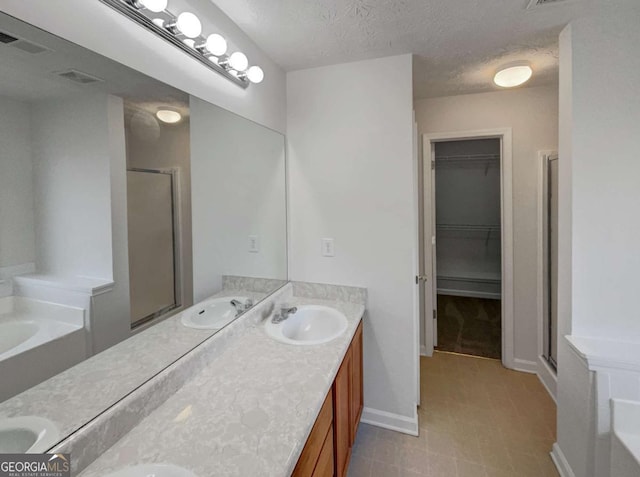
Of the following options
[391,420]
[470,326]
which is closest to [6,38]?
[391,420]

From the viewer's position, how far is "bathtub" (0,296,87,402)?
0.70 m

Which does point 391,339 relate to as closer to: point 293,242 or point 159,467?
point 293,242

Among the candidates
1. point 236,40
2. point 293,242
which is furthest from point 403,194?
point 236,40

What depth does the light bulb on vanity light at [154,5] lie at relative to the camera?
3.22ft

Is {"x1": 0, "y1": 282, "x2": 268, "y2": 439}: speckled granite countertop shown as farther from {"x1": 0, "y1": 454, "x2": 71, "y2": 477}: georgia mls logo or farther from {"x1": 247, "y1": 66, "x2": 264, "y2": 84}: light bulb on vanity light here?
{"x1": 247, "y1": 66, "x2": 264, "y2": 84}: light bulb on vanity light

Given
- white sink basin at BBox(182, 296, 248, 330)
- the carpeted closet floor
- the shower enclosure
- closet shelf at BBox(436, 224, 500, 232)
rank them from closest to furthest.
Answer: white sink basin at BBox(182, 296, 248, 330), the shower enclosure, the carpeted closet floor, closet shelf at BBox(436, 224, 500, 232)

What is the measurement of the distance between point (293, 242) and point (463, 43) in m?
1.57

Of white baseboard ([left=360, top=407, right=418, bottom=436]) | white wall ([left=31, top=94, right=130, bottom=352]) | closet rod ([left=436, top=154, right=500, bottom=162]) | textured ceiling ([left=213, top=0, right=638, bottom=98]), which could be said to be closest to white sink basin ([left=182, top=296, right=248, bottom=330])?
white wall ([left=31, top=94, right=130, bottom=352])

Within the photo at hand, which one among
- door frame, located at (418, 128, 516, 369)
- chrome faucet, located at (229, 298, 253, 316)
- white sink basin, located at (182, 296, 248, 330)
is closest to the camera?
white sink basin, located at (182, 296, 248, 330)

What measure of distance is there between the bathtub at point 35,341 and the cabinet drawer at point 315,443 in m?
0.70

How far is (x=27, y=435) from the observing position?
0.70 metres

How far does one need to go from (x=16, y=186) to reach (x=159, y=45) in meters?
0.71

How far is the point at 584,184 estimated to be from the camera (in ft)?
4.90

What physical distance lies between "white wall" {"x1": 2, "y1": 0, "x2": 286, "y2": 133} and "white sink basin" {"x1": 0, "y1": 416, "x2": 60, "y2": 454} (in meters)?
0.95
